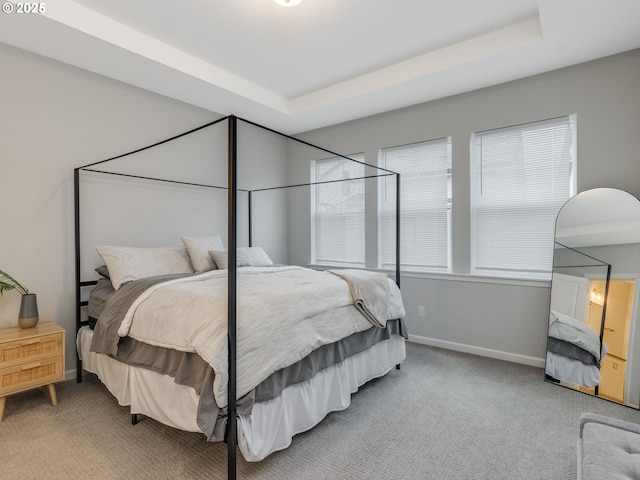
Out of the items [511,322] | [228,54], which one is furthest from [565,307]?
[228,54]

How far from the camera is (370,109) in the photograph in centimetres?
396

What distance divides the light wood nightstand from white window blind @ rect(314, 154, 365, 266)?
3.00 metres

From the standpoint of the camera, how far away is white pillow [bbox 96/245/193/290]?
8.75 feet

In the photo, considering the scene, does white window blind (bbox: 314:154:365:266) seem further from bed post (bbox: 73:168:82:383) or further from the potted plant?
the potted plant

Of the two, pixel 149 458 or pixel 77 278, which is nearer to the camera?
pixel 149 458

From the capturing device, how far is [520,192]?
3.33 metres

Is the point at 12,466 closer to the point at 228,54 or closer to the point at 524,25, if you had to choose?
the point at 228,54

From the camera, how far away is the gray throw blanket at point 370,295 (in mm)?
2502

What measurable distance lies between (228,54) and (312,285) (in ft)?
7.08

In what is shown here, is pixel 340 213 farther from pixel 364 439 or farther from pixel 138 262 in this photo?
pixel 364 439

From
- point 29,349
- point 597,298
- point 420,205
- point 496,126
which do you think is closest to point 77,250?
point 29,349

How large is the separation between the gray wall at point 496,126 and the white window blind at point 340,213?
21 centimetres

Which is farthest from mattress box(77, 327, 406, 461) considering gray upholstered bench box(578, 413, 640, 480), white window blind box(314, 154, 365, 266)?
white window blind box(314, 154, 365, 266)
